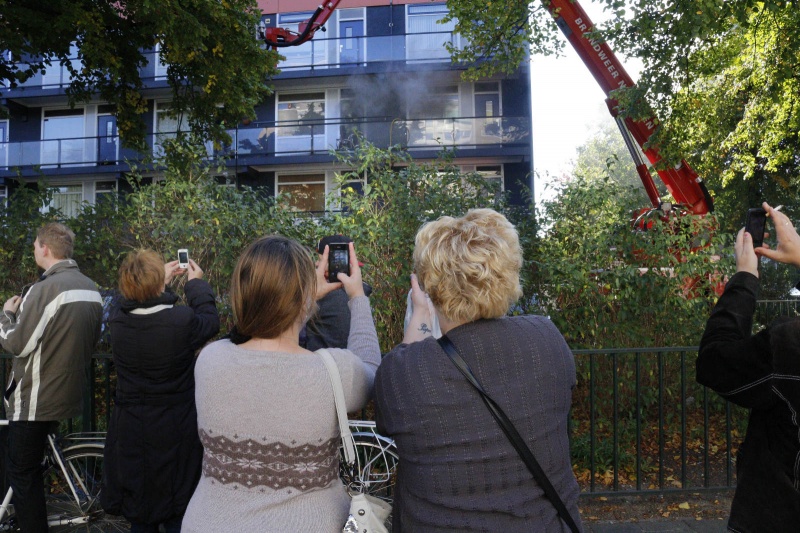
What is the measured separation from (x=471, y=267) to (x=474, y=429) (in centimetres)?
46

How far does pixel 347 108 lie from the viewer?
2419 cm

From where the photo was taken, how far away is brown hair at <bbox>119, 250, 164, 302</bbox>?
10.9 ft

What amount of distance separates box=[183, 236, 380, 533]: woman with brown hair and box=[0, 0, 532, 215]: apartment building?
782 inches

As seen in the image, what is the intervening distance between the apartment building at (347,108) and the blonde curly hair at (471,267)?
1984 centimetres

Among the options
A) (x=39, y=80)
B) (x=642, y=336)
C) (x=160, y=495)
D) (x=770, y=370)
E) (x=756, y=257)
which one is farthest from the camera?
(x=39, y=80)

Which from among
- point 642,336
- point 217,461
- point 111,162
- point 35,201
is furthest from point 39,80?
point 217,461

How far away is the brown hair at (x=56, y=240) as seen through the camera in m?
3.94

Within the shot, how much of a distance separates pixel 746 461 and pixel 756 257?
0.71 m

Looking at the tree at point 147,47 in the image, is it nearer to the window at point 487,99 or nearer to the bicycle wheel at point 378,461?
the bicycle wheel at point 378,461

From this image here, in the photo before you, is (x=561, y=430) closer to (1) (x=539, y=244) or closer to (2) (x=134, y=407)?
(2) (x=134, y=407)

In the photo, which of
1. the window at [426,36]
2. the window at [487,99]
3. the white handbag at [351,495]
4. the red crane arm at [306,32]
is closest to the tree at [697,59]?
the red crane arm at [306,32]

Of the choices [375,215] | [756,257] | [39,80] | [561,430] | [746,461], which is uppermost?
[39,80]

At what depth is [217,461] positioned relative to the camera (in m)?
2.06

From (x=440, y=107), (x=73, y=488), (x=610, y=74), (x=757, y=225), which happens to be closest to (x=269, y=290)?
(x=757, y=225)
